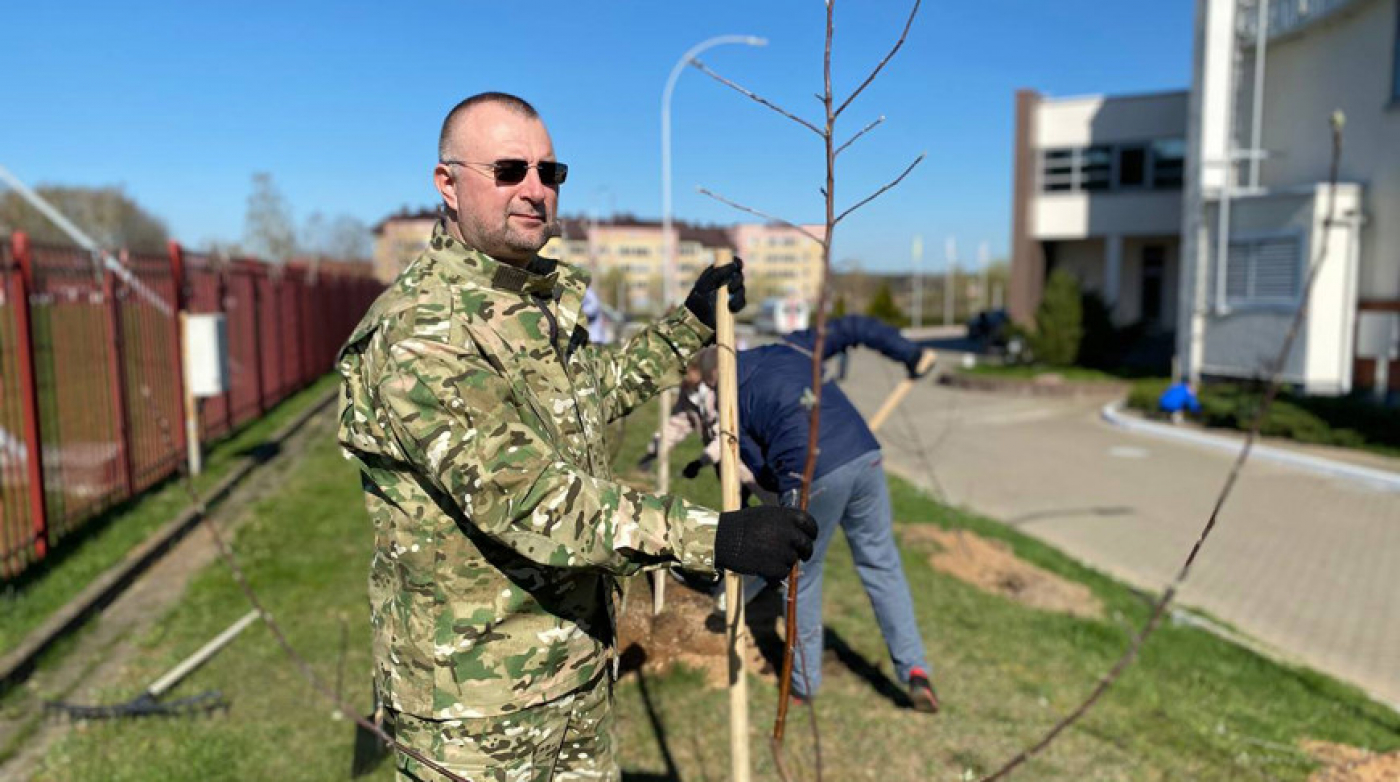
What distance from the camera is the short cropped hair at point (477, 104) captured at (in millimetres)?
1969

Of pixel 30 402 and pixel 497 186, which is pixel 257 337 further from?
pixel 497 186

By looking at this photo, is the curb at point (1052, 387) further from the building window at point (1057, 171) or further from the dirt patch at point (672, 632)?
the dirt patch at point (672, 632)

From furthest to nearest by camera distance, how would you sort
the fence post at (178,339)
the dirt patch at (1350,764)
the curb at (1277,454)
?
the curb at (1277,454) → the fence post at (178,339) → the dirt patch at (1350,764)

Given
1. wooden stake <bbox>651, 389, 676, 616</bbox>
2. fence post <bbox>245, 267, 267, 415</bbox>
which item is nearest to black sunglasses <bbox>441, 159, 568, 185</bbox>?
wooden stake <bbox>651, 389, 676, 616</bbox>

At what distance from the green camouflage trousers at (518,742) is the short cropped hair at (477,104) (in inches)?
47.9

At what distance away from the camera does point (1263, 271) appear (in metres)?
16.5

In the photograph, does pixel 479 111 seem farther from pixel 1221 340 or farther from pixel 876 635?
pixel 1221 340

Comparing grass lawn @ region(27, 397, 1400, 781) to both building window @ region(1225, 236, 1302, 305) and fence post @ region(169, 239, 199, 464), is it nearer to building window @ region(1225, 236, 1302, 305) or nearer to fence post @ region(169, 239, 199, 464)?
fence post @ region(169, 239, 199, 464)

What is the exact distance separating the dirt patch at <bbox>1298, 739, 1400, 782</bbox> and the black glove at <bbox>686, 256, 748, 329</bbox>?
318cm

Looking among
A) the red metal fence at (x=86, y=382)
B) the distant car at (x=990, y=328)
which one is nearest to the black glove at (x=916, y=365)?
the red metal fence at (x=86, y=382)

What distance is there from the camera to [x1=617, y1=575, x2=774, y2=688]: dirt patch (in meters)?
3.05

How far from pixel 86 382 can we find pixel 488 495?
728 cm

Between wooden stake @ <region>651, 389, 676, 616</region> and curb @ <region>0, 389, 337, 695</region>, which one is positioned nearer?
wooden stake @ <region>651, 389, 676, 616</region>

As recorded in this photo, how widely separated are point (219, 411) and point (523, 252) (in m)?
10.2
